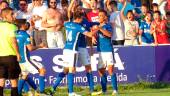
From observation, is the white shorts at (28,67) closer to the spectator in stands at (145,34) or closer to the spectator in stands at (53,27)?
the spectator in stands at (53,27)

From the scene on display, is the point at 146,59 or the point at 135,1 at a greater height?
the point at 135,1

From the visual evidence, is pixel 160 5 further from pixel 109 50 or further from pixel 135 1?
pixel 109 50

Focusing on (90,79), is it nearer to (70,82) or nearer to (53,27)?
(70,82)

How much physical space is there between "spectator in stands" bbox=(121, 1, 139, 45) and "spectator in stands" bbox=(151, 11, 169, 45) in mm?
520

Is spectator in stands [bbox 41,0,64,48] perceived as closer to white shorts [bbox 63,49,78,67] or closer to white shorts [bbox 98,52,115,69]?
white shorts [bbox 98,52,115,69]

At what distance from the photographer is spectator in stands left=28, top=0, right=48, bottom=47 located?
18.7 meters

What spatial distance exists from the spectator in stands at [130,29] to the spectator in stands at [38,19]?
2.32 meters

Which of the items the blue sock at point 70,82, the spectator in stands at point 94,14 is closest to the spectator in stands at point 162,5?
the spectator in stands at point 94,14

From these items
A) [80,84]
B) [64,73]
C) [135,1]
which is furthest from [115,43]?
[135,1]

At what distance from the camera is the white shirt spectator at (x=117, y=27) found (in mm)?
18562

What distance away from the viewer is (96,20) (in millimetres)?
18891

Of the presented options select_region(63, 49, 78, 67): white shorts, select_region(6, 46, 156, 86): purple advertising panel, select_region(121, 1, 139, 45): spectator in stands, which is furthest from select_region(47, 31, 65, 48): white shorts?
select_region(63, 49, 78, 67): white shorts

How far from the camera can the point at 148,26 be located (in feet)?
63.6

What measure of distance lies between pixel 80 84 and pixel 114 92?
193 cm
